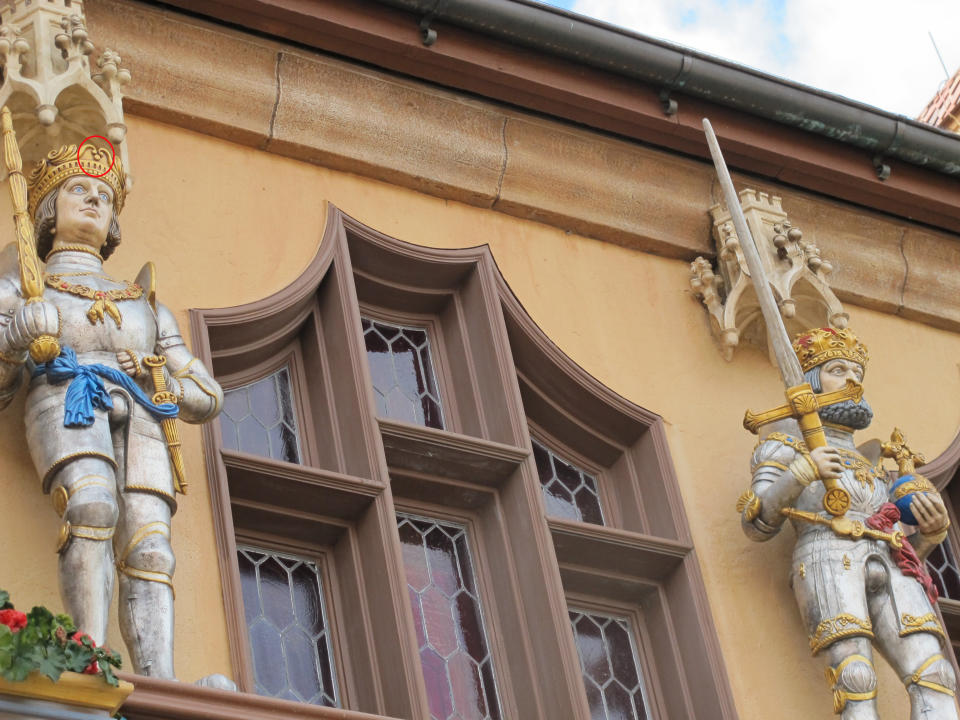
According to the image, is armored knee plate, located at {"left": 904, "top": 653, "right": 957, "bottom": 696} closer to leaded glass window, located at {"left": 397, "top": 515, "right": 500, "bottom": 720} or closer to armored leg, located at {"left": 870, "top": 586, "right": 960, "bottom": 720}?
armored leg, located at {"left": 870, "top": 586, "right": 960, "bottom": 720}

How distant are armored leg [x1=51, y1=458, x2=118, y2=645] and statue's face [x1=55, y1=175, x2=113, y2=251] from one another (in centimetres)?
97

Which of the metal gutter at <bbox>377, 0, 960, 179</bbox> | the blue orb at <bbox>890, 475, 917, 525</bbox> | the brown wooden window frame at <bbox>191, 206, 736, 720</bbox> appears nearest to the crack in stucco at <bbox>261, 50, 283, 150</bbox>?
the brown wooden window frame at <bbox>191, 206, 736, 720</bbox>

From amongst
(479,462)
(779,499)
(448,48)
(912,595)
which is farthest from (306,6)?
(912,595)

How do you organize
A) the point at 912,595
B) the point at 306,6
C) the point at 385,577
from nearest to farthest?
the point at 385,577 → the point at 912,595 → the point at 306,6

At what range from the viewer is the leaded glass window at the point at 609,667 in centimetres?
760

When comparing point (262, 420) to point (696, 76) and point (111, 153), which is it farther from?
point (696, 76)

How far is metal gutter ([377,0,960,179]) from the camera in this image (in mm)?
8438

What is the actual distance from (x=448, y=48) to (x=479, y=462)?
1795 mm

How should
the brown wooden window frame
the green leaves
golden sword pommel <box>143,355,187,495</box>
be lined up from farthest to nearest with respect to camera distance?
the brown wooden window frame, golden sword pommel <box>143,355,187,495</box>, the green leaves

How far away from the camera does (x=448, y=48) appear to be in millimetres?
8469

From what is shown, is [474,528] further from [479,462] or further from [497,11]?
[497,11]

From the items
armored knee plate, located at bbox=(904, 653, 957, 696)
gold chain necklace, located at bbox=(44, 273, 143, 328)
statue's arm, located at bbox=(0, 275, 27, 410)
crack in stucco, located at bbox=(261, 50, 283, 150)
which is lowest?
armored knee plate, located at bbox=(904, 653, 957, 696)

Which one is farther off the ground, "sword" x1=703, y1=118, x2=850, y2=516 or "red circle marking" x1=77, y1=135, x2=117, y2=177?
"red circle marking" x1=77, y1=135, x2=117, y2=177

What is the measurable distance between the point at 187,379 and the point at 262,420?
0.99 meters
